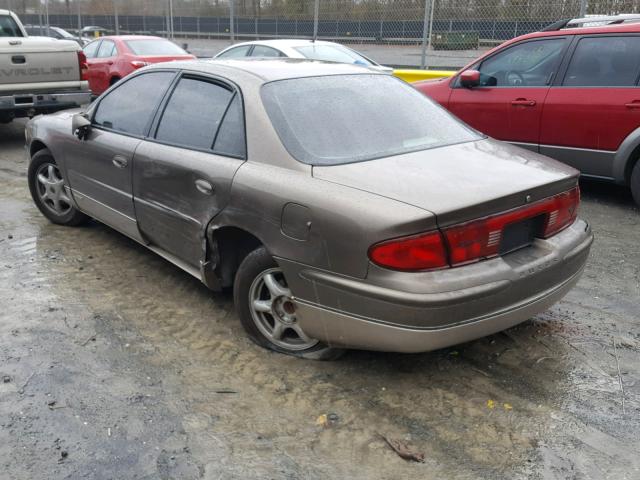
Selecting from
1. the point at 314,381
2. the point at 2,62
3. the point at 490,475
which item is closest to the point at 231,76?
the point at 314,381

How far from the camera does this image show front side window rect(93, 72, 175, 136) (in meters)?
4.41

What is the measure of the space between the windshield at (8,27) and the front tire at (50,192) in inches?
210

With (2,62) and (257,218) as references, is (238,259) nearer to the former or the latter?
(257,218)

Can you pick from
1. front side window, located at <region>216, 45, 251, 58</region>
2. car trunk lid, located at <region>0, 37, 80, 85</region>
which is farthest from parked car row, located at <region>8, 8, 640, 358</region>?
front side window, located at <region>216, 45, 251, 58</region>

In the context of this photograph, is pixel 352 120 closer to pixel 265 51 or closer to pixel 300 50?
pixel 300 50

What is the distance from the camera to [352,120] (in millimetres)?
3631

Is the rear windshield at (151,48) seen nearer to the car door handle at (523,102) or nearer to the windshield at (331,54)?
the windshield at (331,54)

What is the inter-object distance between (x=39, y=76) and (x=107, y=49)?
4.37 m

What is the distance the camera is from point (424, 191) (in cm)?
298

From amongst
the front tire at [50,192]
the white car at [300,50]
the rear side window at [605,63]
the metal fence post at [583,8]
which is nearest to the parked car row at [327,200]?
the front tire at [50,192]

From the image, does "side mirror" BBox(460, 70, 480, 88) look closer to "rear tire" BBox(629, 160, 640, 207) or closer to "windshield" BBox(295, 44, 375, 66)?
"rear tire" BBox(629, 160, 640, 207)

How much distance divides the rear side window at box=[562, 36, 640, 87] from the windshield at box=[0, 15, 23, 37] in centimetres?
831

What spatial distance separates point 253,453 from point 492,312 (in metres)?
1.27

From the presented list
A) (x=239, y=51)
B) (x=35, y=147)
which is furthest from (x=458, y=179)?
(x=239, y=51)
